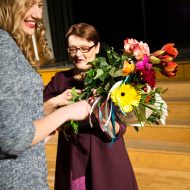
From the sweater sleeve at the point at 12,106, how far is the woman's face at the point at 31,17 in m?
0.11

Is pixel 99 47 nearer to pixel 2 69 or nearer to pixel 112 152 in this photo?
pixel 112 152

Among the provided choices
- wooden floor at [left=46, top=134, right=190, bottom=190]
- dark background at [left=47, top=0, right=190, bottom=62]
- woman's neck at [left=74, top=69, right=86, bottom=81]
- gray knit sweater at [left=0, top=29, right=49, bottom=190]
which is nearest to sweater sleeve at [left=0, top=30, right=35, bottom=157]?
gray knit sweater at [left=0, top=29, right=49, bottom=190]

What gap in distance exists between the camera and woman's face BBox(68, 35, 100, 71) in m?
1.74

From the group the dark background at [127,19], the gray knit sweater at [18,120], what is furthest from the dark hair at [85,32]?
the dark background at [127,19]

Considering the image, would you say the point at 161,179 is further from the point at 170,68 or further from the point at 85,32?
the point at 170,68

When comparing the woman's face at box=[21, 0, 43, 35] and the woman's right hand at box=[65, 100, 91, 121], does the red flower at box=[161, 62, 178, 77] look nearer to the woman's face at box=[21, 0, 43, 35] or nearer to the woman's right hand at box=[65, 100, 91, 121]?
the woman's right hand at box=[65, 100, 91, 121]

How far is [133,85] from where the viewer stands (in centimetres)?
122

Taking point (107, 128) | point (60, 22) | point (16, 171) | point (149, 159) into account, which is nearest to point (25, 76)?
point (16, 171)

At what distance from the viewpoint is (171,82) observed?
4020mm

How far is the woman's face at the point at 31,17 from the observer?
943 mm

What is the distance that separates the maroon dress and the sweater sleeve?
2.19ft

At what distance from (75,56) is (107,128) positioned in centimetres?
59

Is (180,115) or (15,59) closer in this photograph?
(15,59)

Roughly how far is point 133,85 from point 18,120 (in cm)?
52
